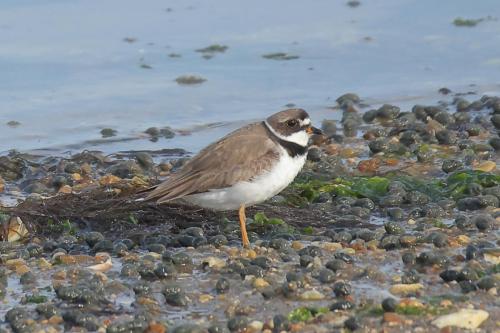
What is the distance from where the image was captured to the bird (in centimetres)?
791

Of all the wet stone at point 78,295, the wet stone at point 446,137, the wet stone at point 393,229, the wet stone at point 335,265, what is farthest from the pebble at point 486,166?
the wet stone at point 78,295

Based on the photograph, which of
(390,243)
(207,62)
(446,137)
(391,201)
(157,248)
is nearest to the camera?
(390,243)

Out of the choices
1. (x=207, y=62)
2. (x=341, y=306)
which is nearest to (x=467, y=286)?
(x=341, y=306)

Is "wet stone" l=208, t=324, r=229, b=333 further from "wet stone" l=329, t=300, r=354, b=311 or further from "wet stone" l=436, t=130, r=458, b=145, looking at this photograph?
"wet stone" l=436, t=130, r=458, b=145

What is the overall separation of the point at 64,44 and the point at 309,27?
10.9ft

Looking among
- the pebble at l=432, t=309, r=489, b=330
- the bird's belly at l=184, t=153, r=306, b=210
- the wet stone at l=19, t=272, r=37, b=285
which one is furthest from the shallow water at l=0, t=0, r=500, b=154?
the pebble at l=432, t=309, r=489, b=330

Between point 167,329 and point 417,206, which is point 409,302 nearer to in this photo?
point 167,329

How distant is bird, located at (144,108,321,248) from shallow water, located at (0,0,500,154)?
3.48m

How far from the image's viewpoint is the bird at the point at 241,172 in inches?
312

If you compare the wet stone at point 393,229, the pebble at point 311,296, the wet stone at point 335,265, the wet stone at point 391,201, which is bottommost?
the wet stone at point 391,201

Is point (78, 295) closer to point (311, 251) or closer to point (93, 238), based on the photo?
point (93, 238)

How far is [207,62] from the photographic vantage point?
14.3 m

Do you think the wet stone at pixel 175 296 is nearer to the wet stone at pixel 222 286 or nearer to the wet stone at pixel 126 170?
the wet stone at pixel 222 286

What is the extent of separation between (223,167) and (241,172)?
140 millimetres
